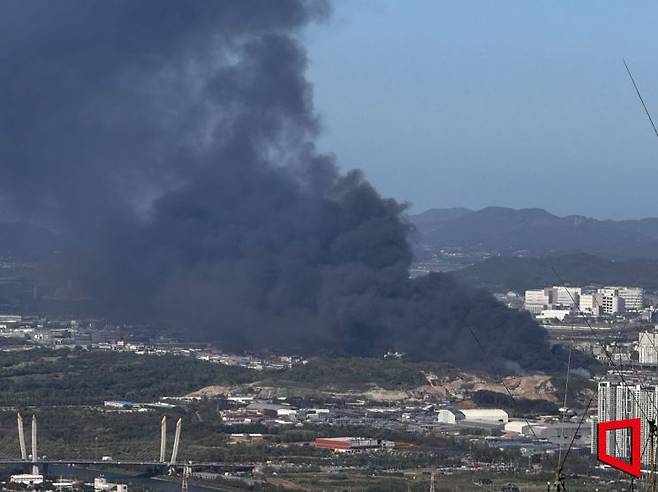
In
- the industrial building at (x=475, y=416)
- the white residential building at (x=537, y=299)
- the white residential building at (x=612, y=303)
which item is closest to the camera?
the industrial building at (x=475, y=416)

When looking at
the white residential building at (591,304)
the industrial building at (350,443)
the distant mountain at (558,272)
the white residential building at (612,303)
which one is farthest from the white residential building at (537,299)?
the industrial building at (350,443)

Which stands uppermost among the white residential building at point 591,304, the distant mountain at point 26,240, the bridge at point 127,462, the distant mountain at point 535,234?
the distant mountain at point 535,234

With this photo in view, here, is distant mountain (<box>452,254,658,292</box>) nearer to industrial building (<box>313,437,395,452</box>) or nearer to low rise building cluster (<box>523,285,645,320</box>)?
low rise building cluster (<box>523,285,645,320</box>)

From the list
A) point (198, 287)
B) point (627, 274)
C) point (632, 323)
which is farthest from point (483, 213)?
point (198, 287)

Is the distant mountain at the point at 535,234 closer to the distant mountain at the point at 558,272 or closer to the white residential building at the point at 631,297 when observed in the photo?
the distant mountain at the point at 558,272

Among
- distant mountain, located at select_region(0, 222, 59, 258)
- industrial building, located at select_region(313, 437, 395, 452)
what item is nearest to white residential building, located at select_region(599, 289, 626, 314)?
distant mountain, located at select_region(0, 222, 59, 258)

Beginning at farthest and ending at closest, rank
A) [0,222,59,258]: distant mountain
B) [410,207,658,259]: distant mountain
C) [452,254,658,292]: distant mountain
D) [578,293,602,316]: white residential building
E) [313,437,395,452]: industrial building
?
[410,207,658,259]: distant mountain
[452,254,658,292]: distant mountain
[578,293,602,316]: white residential building
[0,222,59,258]: distant mountain
[313,437,395,452]: industrial building
